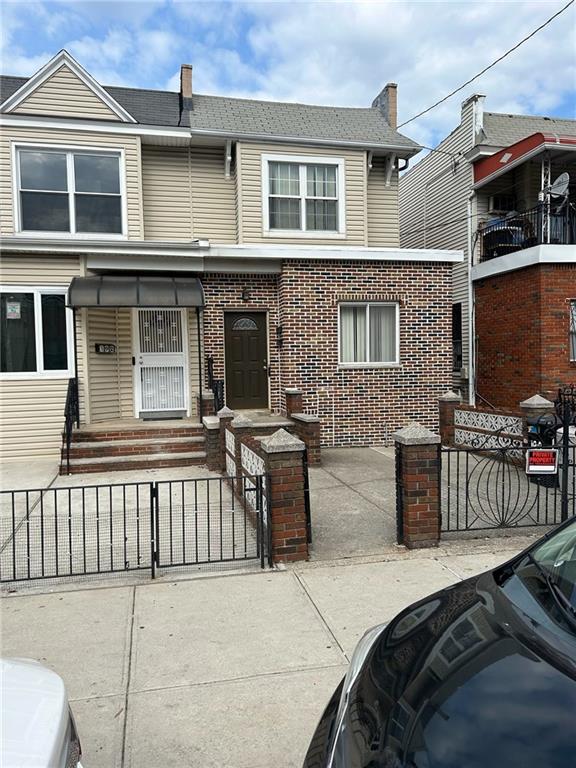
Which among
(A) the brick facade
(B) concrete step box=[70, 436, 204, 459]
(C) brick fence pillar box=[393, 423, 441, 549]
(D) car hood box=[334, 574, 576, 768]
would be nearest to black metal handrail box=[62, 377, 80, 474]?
(B) concrete step box=[70, 436, 204, 459]

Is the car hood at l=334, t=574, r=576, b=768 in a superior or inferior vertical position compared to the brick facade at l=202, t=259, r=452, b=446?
inferior

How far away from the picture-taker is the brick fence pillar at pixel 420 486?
5434mm

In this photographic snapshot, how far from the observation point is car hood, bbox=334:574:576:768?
1586 mm

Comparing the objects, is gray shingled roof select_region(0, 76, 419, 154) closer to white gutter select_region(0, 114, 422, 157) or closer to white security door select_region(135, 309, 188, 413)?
white gutter select_region(0, 114, 422, 157)

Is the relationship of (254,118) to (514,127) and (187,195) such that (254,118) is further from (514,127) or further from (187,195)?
(514,127)

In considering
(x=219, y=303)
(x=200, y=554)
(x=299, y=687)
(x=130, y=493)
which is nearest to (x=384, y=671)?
(x=299, y=687)

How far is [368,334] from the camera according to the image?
11930 millimetres

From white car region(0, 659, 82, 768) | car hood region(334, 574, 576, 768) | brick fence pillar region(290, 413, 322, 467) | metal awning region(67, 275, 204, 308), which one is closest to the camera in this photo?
car hood region(334, 574, 576, 768)

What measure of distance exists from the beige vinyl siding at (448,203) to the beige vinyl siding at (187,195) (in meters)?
7.29

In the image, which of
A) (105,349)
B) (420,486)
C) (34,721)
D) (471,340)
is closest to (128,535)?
(420,486)

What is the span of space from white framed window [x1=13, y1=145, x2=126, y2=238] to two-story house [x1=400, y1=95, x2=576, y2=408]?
941 cm

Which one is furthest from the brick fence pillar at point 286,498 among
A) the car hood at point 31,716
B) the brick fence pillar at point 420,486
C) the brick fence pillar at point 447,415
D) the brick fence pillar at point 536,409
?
the brick fence pillar at point 447,415

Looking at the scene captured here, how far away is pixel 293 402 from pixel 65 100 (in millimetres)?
7862

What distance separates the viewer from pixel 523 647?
198 cm
